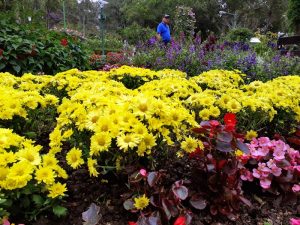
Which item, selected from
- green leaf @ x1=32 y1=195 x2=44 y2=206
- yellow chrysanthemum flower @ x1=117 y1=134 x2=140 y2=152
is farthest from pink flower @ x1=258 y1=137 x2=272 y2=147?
green leaf @ x1=32 y1=195 x2=44 y2=206

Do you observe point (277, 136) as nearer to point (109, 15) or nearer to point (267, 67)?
point (267, 67)

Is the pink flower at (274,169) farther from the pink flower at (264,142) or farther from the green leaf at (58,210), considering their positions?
the green leaf at (58,210)

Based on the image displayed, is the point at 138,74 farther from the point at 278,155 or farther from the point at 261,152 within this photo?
the point at 278,155

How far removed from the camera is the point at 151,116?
2107mm

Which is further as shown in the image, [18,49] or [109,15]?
[109,15]

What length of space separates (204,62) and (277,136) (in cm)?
391

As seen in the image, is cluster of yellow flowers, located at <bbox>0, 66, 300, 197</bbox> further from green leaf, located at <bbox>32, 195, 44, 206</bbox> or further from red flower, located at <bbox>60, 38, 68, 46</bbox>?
red flower, located at <bbox>60, 38, 68, 46</bbox>

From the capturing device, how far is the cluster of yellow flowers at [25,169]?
1.81m

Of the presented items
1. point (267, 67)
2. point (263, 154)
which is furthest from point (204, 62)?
point (263, 154)

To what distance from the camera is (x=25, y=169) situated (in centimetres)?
184

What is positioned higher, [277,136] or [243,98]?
[243,98]

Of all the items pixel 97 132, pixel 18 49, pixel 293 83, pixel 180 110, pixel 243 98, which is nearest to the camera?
pixel 97 132

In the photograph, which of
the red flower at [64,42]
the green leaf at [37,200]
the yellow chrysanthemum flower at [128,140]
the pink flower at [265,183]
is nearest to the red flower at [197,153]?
the yellow chrysanthemum flower at [128,140]

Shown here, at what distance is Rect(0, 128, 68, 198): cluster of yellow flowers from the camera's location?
181 cm
